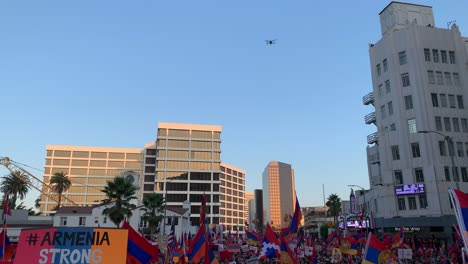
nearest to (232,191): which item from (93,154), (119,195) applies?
(93,154)

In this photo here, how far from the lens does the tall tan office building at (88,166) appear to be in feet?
402

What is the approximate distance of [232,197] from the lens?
142125 mm

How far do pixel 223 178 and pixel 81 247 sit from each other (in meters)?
131

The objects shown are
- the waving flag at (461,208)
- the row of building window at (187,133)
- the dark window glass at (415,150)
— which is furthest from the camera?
the row of building window at (187,133)

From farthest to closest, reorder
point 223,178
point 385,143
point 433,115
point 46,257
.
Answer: point 223,178 < point 385,143 < point 433,115 < point 46,257

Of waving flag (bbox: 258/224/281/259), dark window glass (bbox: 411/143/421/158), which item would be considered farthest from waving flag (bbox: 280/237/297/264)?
dark window glass (bbox: 411/143/421/158)

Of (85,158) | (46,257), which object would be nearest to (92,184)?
(85,158)

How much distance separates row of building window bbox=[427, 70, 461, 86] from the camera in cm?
5016

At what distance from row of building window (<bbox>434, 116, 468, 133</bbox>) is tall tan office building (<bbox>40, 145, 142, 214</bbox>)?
96824 mm

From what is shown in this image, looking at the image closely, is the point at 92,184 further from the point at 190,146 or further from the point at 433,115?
the point at 433,115

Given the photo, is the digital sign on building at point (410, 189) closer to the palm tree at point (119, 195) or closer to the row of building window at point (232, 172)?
the palm tree at point (119, 195)

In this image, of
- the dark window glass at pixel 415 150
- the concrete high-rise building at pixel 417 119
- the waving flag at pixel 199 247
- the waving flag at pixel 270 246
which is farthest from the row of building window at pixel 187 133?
the waving flag at pixel 199 247

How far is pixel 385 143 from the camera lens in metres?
51.7

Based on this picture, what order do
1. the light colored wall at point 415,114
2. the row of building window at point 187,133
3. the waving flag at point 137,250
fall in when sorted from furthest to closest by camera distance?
the row of building window at point 187,133, the light colored wall at point 415,114, the waving flag at point 137,250
